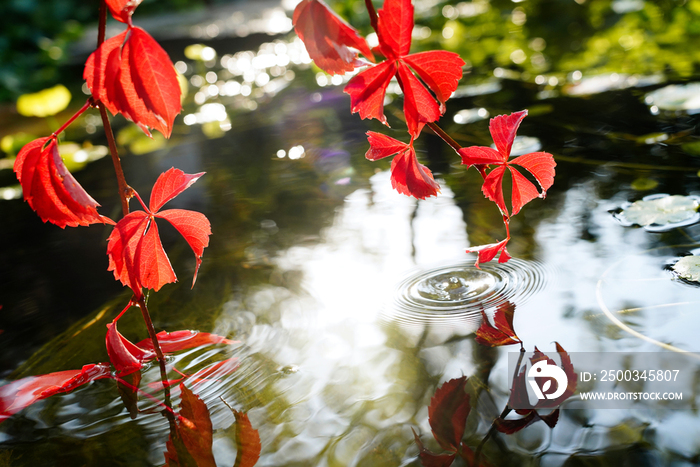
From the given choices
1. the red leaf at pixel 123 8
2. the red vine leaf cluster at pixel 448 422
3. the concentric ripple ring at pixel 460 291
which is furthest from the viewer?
the concentric ripple ring at pixel 460 291

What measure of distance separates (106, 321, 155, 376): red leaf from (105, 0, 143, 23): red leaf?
35 centimetres

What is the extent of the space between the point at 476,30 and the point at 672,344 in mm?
3018

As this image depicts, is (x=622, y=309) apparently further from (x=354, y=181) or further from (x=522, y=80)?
(x=522, y=80)

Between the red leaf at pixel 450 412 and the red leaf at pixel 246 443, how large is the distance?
7.4 inches

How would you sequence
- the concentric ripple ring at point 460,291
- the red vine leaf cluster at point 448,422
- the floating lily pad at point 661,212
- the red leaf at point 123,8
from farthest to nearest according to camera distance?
the floating lily pad at point 661,212 < the concentric ripple ring at point 460,291 < the red vine leaf cluster at point 448,422 < the red leaf at point 123,8

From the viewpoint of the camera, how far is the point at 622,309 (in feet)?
2.24

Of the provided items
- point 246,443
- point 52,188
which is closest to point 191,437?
point 246,443

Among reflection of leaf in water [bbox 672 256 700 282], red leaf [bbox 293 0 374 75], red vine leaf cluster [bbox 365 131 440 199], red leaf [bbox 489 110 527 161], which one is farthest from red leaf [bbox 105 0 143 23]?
reflection of leaf in water [bbox 672 256 700 282]

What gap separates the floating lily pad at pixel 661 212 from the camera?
860mm

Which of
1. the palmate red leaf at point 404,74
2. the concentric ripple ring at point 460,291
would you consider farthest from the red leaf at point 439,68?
the concentric ripple ring at point 460,291

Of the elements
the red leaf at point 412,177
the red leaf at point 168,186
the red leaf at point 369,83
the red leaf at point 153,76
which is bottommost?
the red leaf at point 412,177

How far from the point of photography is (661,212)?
2.91 feet

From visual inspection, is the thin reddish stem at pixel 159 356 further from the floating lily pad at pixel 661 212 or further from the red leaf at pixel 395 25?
the floating lily pad at pixel 661 212

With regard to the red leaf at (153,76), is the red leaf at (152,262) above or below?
below
